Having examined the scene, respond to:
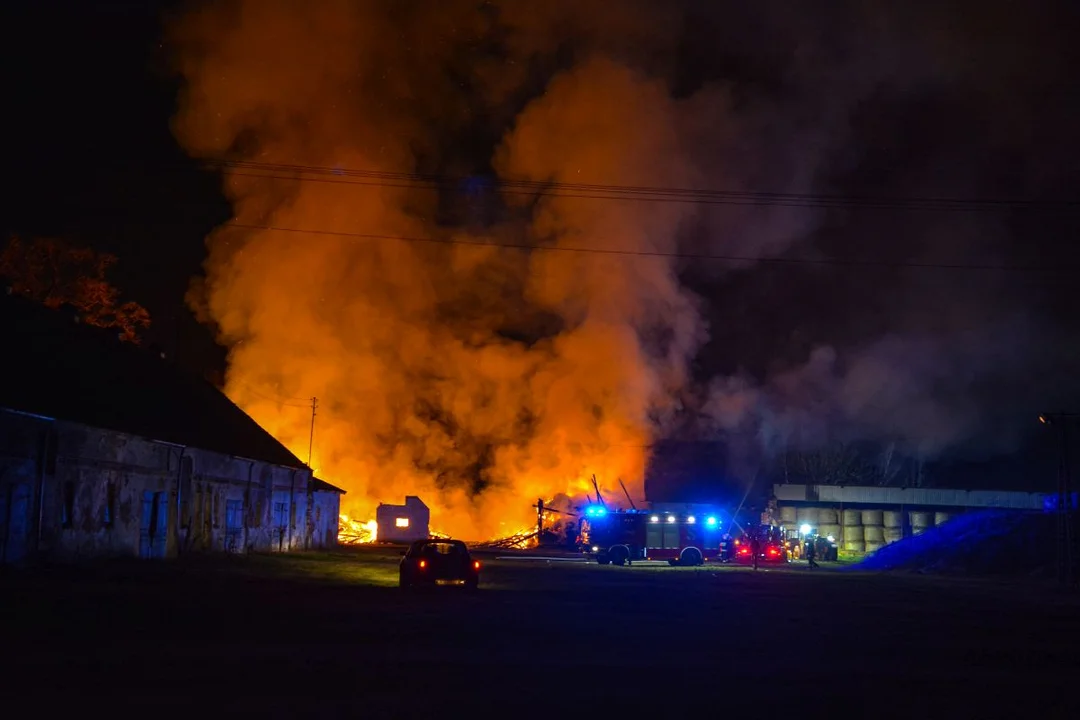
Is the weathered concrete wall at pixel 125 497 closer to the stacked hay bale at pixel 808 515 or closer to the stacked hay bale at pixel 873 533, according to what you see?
the stacked hay bale at pixel 808 515

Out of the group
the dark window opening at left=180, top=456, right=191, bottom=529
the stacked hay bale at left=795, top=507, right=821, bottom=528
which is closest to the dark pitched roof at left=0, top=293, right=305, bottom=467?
the dark window opening at left=180, top=456, right=191, bottom=529

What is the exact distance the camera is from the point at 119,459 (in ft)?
105

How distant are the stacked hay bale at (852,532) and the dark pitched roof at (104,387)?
28.6 meters

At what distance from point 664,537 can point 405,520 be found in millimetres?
19978

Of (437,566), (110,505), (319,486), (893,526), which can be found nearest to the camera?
(437,566)

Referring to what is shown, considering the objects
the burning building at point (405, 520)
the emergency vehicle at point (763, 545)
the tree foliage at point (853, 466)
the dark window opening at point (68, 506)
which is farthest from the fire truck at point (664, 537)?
the dark window opening at point (68, 506)

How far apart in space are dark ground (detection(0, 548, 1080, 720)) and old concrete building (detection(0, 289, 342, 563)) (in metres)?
2.40

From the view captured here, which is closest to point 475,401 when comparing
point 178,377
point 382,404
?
point 382,404

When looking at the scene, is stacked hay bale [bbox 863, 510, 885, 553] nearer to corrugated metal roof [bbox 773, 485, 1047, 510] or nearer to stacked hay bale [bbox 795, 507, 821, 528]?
corrugated metal roof [bbox 773, 485, 1047, 510]

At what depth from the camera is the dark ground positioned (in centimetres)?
1061

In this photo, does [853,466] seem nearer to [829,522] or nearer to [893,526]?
[893,526]

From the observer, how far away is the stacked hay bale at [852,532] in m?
55.8

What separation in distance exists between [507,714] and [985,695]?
17.8ft

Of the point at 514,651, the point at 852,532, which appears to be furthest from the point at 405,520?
the point at 514,651
